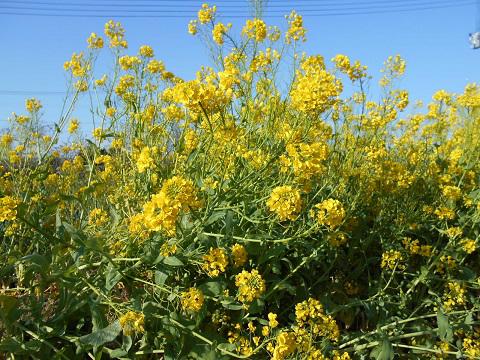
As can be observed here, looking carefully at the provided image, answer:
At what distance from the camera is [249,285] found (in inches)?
78.2

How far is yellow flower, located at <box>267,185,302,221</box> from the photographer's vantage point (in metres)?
2.01

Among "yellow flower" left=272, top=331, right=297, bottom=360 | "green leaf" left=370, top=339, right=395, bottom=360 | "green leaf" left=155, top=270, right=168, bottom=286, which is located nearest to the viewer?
"yellow flower" left=272, top=331, right=297, bottom=360

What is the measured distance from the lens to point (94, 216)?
2.62 meters

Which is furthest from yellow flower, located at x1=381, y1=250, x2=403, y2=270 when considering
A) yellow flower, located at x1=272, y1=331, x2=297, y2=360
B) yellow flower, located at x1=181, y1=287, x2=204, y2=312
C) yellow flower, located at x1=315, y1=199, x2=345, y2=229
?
yellow flower, located at x1=181, y1=287, x2=204, y2=312

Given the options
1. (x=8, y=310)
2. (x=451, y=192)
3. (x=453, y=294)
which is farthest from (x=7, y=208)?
(x=451, y=192)

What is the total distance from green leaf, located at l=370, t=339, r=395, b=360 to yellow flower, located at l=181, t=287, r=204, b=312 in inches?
35.2

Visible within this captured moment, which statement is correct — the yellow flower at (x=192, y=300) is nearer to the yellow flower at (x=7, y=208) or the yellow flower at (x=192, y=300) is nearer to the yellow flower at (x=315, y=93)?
the yellow flower at (x=7, y=208)

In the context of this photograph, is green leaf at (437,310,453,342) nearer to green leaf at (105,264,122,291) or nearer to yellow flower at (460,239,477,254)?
yellow flower at (460,239,477,254)

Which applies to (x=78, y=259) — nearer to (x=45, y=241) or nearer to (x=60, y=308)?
(x=60, y=308)

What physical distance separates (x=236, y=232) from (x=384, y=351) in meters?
0.83

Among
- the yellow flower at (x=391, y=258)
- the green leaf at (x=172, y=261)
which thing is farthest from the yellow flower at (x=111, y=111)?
the yellow flower at (x=391, y=258)

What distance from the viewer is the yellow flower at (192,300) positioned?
6.29ft

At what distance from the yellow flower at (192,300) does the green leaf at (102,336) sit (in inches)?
10.9

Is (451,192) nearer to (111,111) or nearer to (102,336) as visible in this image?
(111,111)
